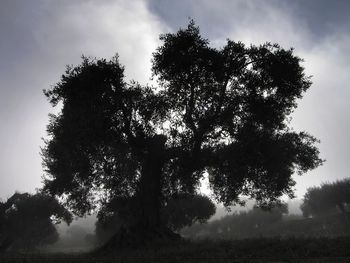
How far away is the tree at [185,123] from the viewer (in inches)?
1093

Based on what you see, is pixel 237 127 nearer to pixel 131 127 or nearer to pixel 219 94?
pixel 219 94

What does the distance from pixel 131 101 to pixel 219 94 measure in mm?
7062

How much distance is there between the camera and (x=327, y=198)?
77.4m

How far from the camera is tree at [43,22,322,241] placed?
27766mm

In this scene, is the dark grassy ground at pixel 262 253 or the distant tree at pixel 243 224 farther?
the distant tree at pixel 243 224

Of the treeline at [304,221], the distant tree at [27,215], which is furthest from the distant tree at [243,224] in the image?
the distant tree at [27,215]

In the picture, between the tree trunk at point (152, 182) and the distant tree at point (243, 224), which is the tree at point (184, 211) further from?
the tree trunk at point (152, 182)

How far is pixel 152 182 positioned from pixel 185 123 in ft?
17.9

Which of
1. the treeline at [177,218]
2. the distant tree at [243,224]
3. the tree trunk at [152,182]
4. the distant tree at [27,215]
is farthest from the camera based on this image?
the distant tree at [243,224]

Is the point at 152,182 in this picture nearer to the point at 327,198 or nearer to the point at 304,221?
the point at 304,221

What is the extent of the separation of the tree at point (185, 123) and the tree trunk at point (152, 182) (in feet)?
0.26

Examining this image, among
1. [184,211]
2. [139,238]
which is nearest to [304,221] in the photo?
[184,211]

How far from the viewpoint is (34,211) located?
55.5m

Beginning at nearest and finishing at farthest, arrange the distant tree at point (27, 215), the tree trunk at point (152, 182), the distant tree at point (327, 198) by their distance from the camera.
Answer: the tree trunk at point (152, 182), the distant tree at point (27, 215), the distant tree at point (327, 198)
